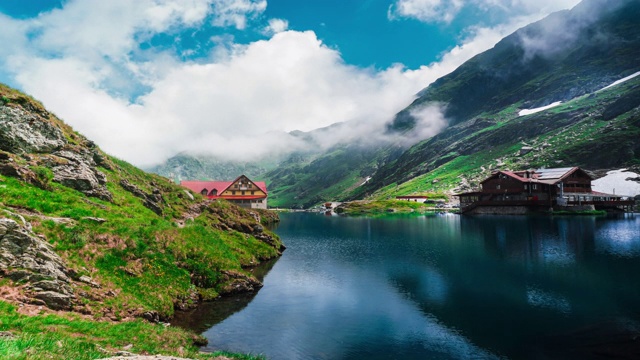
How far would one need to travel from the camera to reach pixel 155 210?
166ft

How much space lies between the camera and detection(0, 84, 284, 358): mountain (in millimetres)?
19594

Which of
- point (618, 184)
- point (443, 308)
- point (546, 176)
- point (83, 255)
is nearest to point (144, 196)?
point (83, 255)

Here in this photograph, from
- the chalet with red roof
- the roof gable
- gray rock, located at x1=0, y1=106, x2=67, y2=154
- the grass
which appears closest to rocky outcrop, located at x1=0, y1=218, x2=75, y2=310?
the grass

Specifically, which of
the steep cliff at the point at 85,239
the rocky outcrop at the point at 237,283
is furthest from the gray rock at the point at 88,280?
the rocky outcrop at the point at 237,283

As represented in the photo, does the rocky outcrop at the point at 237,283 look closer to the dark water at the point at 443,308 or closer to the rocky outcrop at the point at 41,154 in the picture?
the dark water at the point at 443,308

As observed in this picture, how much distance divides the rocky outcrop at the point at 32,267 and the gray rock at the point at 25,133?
68.1 ft

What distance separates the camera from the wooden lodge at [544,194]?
481ft

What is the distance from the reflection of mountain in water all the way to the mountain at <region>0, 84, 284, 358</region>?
1050 millimetres

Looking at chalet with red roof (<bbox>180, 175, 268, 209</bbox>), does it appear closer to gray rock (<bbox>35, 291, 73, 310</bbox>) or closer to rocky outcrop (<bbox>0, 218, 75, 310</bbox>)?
rocky outcrop (<bbox>0, 218, 75, 310</bbox>)

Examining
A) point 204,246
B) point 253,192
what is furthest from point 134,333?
point 253,192

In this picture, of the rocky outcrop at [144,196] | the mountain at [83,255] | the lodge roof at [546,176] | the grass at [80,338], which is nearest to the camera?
the grass at [80,338]

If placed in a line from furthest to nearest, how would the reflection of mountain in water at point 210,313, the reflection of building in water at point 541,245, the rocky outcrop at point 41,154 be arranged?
1. the reflection of building in water at point 541,245
2. the rocky outcrop at point 41,154
3. the reflection of mountain in water at point 210,313

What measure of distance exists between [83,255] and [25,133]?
21762 millimetres

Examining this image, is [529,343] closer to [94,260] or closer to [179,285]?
[179,285]
